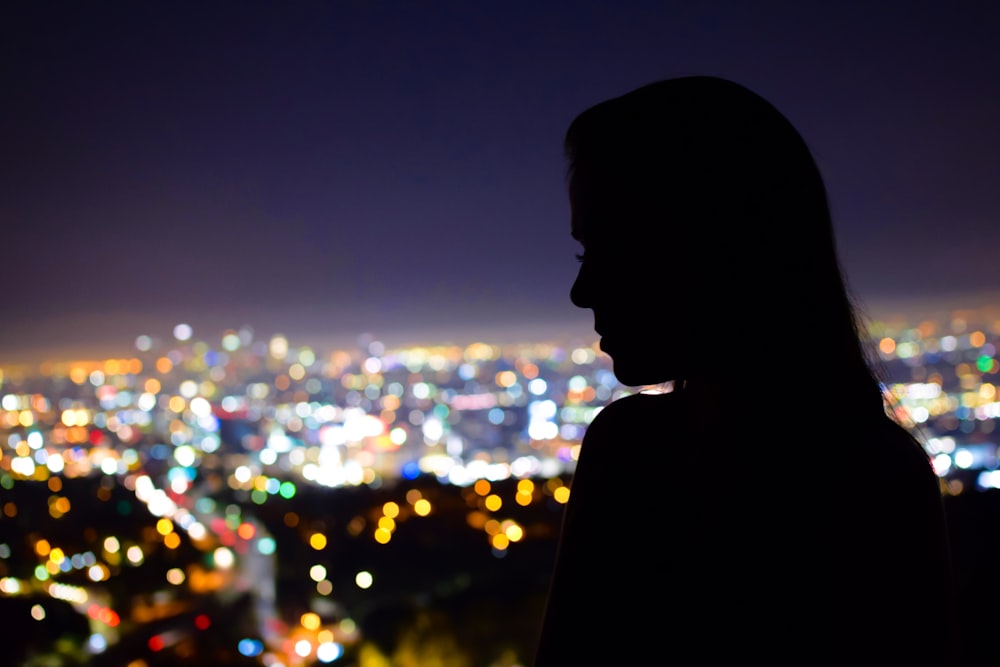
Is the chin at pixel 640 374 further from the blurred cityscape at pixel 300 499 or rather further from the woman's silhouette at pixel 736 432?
the blurred cityscape at pixel 300 499

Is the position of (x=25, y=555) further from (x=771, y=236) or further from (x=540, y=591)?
(x=771, y=236)

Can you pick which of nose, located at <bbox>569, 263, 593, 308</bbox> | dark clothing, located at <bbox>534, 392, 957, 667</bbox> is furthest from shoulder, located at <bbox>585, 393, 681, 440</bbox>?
nose, located at <bbox>569, 263, 593, 308</bbox>

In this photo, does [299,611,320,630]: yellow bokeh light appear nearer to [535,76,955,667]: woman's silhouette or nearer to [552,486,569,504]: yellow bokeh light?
[552,486,569,504]: yellow bokeh light

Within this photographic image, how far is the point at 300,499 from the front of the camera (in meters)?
9.88

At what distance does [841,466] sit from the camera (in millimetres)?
461

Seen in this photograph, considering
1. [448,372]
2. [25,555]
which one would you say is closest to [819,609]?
[25,555]

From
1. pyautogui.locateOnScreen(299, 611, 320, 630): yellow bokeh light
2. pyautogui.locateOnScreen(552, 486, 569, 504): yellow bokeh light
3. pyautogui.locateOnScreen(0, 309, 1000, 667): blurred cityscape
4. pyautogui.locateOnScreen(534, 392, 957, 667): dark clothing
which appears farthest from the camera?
pyautogui.locateOnScreen(552, 486, 569, 504): yellow bokeh light

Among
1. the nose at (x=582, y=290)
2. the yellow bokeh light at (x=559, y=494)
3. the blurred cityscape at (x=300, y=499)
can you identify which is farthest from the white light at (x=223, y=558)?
the nose at (x=582, y=290)

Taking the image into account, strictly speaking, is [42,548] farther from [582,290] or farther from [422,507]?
[582,290]

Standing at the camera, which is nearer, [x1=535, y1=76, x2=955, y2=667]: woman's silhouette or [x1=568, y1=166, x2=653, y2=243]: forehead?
[x1=535, y1=76, x2=955, y2=667]: woman's silhouette

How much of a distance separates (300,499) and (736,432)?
1015 cm

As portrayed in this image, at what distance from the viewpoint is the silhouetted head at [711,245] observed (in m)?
0.52

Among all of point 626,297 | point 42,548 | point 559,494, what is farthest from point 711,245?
point 559,494

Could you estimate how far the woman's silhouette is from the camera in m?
0.44
